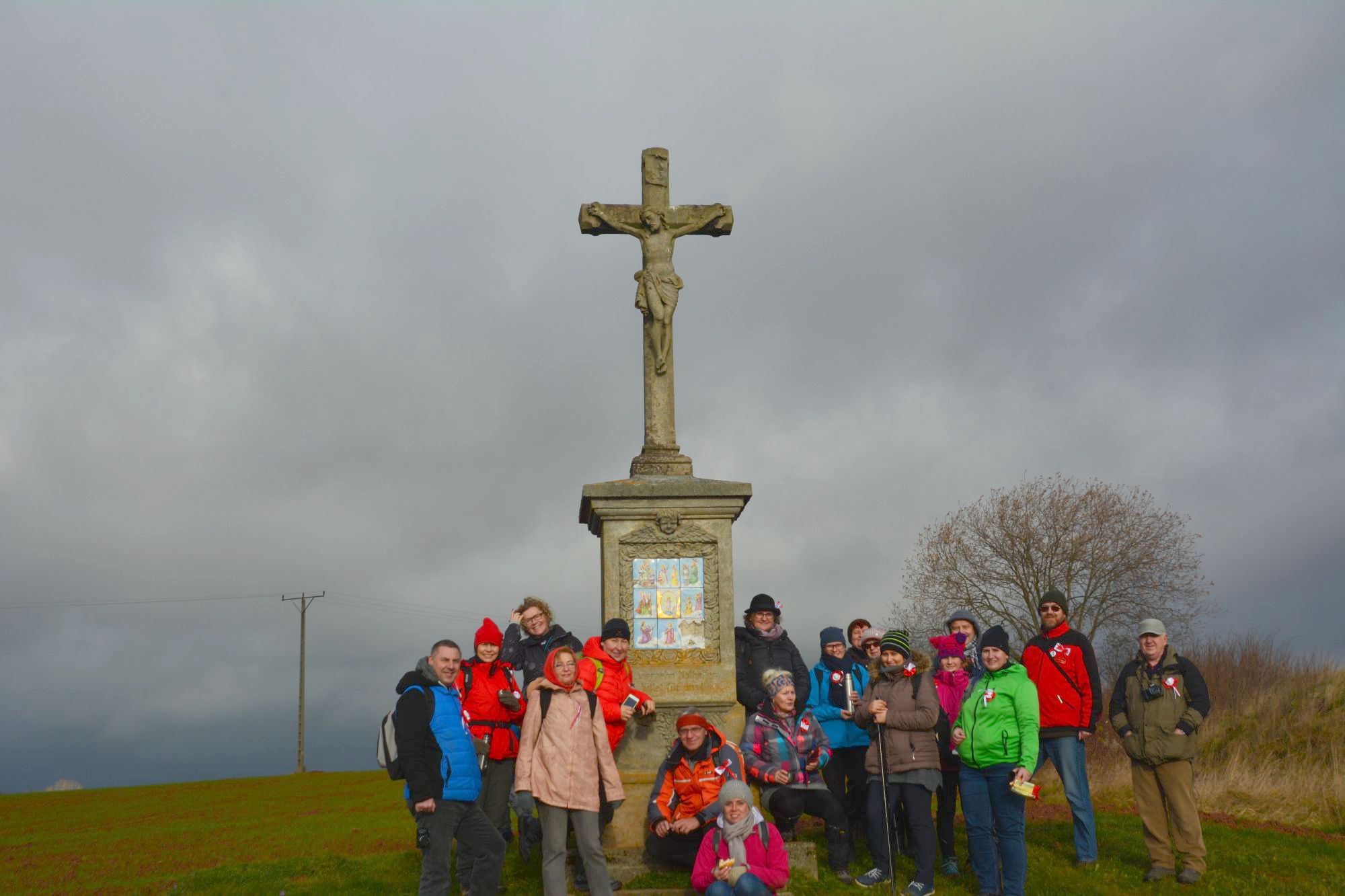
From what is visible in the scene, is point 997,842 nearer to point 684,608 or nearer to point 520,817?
point 684,608

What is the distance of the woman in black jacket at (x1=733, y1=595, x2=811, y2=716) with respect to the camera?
29.2ft

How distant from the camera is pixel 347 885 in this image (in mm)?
9234

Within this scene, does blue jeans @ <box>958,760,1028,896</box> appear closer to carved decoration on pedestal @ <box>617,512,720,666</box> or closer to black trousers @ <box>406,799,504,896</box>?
carved decoration on pedestal @ <box>617,512,720,666</box>

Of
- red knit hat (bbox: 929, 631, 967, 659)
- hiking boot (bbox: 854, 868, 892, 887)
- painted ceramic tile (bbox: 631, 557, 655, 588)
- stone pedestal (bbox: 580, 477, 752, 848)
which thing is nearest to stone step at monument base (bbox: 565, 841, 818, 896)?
hiking boot (bbox: 854, 868, 892, 887)

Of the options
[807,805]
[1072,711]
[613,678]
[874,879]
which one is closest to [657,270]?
[613,678]

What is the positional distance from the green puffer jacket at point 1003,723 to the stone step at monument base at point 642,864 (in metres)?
1.49

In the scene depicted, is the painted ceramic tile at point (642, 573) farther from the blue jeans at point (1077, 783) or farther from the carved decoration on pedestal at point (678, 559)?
the blue jeans at point (1077, 783)

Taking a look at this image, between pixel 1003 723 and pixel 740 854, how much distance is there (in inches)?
81.6

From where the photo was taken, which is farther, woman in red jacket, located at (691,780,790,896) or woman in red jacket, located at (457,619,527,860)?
woman in red jacket, located at (457,619,527,860)

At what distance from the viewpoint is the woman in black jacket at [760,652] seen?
29.2 feet

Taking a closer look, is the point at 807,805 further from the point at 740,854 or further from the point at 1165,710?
the point at 1165,710

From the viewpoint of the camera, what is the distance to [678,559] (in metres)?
9.36

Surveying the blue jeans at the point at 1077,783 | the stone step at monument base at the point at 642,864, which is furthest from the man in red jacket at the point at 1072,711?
the stone step at monument base at the point at 642,864

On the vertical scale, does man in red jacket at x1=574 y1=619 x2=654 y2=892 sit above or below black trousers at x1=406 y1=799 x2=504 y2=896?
above
